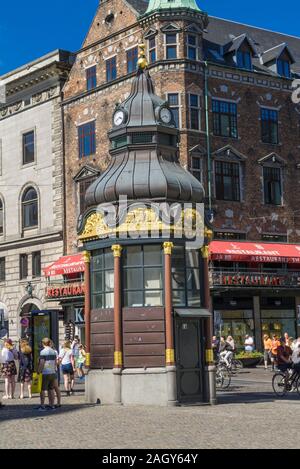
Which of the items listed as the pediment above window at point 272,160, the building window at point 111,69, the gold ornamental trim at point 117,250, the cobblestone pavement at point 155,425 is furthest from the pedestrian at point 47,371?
the building window at point 111,69

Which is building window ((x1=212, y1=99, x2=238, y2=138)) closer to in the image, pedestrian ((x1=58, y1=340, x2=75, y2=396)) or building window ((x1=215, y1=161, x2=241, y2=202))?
building window ((x1=215, y1=161, x2=241, y2=202))

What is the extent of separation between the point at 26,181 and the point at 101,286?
30.6 metres

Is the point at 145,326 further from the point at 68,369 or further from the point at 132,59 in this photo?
the point at 132,59

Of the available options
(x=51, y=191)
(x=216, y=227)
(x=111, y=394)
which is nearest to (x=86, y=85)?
(x=51, y=191)

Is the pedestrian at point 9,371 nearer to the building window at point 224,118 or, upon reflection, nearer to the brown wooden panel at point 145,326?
the brown wooden panel at point 145,326

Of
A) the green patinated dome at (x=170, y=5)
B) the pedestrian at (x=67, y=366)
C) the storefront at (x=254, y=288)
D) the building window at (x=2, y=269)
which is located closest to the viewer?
the pedestrian at (x=67, y=366)

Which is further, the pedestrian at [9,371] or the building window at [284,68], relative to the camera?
the building window at [284,68]

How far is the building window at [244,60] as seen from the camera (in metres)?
43.6

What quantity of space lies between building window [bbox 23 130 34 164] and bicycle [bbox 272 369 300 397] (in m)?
30.5

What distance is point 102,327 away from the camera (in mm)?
20047

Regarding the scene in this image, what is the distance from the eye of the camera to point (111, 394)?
19.6 metres

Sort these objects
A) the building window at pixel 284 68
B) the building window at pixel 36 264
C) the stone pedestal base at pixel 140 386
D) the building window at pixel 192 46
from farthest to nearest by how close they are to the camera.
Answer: the building window at pixel 36 264 < the building window at pixel 284 68 < the building window at pixel 192 46 < the stone pedestal base at pixel 140 386

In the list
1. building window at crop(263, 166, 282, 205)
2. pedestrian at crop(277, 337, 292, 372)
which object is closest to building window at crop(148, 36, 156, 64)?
building window at crop(263, 166, 282, 205)

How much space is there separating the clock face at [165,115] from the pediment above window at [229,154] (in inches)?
809
